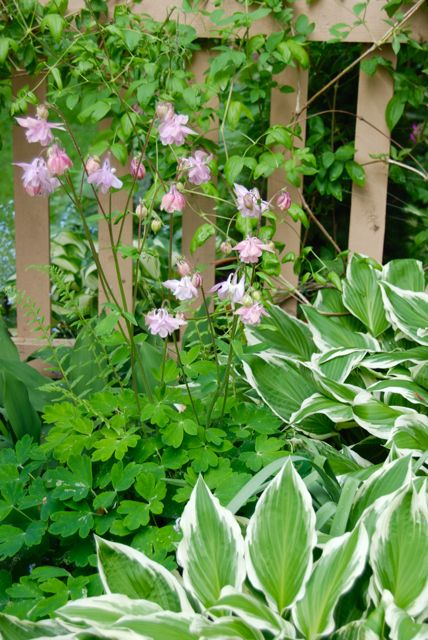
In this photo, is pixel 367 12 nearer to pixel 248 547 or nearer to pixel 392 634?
pixel 248 547

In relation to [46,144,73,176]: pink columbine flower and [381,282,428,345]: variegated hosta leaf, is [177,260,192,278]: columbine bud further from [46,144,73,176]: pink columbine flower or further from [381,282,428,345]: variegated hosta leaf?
[381,282,428,345]: variegated hosta leaf

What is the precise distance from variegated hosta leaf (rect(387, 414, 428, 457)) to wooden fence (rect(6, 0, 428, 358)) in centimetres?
86

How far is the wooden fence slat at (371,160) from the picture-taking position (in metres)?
2.43

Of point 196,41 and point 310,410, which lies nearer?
point 310,410

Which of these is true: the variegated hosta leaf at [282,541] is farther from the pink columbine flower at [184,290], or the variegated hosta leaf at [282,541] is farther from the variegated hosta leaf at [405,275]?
the variegated hosta leaf at [405,275]

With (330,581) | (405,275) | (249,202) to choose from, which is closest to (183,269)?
(249,202)

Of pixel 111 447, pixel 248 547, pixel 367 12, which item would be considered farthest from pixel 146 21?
pixel 248 547

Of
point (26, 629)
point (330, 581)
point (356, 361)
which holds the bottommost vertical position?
point (26, 629)

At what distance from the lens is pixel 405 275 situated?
2.29 metres

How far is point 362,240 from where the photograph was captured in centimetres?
253

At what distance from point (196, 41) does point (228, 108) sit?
0.30 metres

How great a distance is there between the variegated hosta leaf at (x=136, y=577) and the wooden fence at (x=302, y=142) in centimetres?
123

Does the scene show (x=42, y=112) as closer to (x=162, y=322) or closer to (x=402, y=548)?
(x=162, y=322)

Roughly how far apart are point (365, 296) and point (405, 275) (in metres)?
0.15
